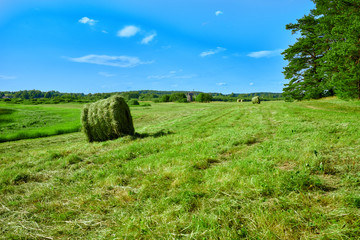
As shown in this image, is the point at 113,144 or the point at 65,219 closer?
the point at 65,219

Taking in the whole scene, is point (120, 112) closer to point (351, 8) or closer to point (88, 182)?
point (88, 182)

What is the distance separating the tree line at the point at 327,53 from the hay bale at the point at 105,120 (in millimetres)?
23360

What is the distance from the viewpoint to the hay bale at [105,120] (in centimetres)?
1053

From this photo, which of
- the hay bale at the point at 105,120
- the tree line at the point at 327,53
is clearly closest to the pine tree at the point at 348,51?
the tree line at the point at 327,53

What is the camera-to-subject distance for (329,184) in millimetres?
3400

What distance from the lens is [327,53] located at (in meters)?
22.1

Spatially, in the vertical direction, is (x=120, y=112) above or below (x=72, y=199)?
above

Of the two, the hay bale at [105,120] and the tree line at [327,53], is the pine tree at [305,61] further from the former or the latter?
the hay bale at [105,120]

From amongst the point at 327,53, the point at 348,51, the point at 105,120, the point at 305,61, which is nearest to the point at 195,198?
the point at 105,120

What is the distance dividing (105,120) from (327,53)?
2781 cm

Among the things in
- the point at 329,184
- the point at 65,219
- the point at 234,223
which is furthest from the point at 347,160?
the point at 65,219

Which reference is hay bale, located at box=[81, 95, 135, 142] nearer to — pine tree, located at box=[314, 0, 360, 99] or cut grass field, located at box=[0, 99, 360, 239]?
cut grass field, located at box=[0, 99, 360, 239]

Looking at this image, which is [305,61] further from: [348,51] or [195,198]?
[195,198]

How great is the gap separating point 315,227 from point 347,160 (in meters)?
3.38
